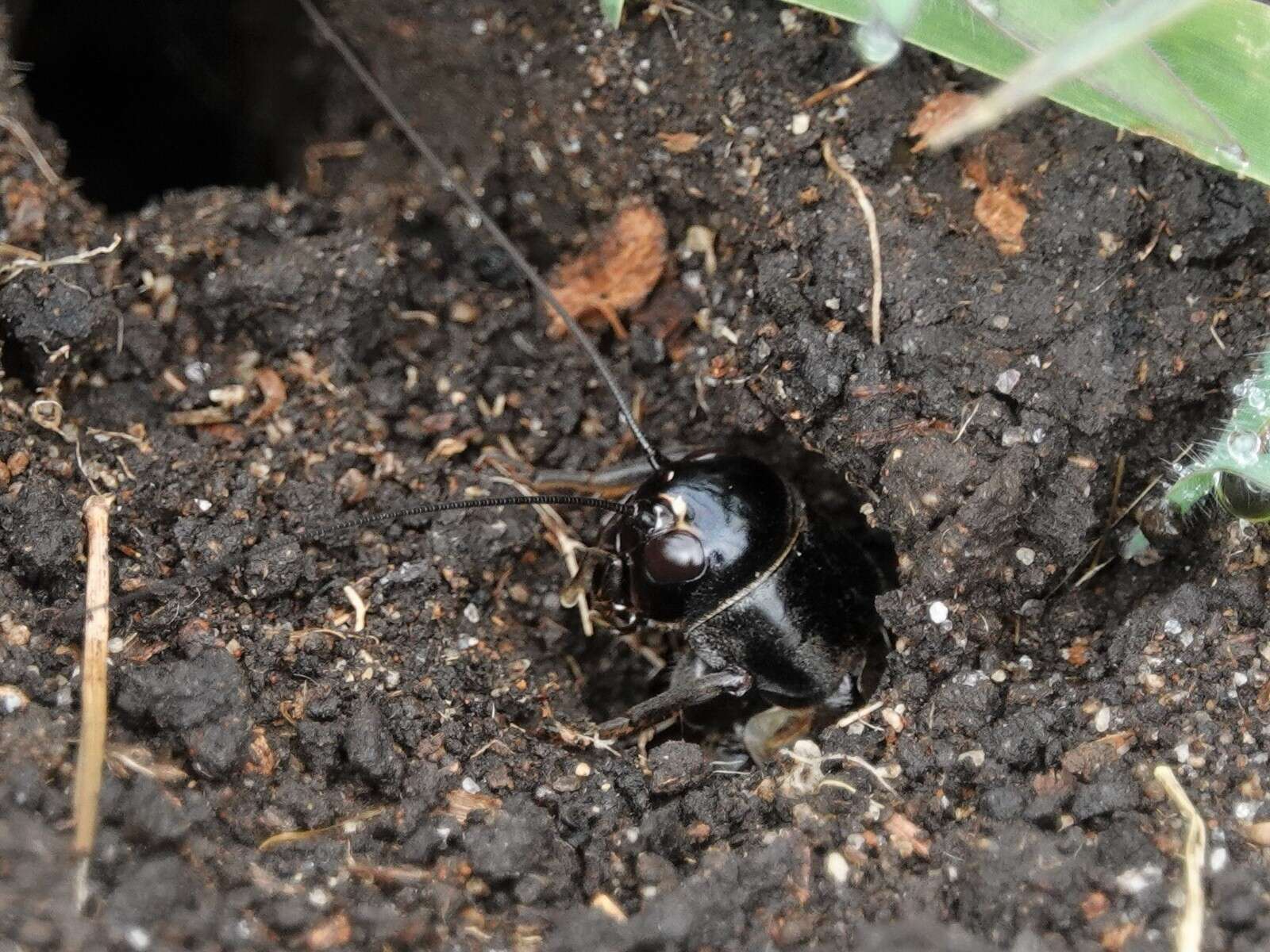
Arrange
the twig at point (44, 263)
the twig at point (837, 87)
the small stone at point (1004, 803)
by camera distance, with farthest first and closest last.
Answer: the twig at point (837, 87)
the twig at point (44, 263)
the small stone at point (1004, 803)

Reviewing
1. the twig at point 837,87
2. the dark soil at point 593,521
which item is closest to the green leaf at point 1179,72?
the dark soil at point 593,521

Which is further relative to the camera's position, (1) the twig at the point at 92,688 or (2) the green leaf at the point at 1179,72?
(2) the green leaf at the point at 1179,72

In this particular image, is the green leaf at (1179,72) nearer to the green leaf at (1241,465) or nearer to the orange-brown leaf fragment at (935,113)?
the orange-brown leaf fragment at (935,113)

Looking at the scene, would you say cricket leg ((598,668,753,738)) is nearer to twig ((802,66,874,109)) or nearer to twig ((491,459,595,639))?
twig ((491,459,595,639))

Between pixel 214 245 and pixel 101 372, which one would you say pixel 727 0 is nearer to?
pixel 214 245

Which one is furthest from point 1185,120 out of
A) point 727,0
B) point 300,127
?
point 300,127

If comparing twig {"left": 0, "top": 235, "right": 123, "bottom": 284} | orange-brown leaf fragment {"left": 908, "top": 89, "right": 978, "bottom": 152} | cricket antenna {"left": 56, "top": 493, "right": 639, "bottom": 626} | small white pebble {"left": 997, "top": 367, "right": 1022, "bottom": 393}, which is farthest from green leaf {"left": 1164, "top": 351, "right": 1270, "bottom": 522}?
twig {"left": 0, "top": 235, "right": 123, "bottom": 284}
